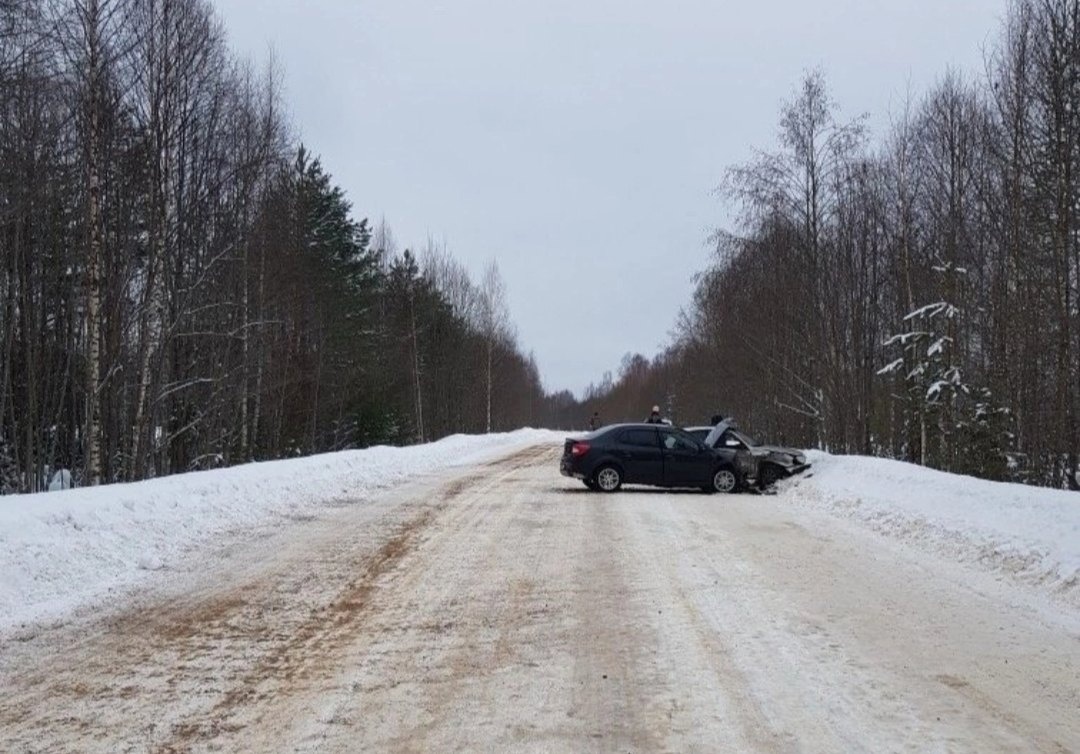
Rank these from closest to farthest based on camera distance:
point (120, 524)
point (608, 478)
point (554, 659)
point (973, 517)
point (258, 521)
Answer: point (554, 659)
point (120, 524)
point (973, 517)
point (258, 521)
point (608, 478)

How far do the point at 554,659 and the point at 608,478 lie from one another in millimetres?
13352

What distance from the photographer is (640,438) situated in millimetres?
19500

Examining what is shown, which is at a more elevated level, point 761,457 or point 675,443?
point 675,443

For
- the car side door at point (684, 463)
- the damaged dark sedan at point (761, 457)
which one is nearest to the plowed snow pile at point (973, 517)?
the car side door at point (684, 463)

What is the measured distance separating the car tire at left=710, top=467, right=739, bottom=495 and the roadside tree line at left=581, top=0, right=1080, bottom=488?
691cm

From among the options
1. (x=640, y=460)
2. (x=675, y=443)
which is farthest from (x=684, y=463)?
(x=640, y=460)

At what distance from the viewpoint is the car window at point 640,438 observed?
19.4m

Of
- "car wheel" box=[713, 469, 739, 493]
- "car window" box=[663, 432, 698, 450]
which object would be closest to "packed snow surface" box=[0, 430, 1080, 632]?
"car wheel" box=[713, 469, 739, 493]

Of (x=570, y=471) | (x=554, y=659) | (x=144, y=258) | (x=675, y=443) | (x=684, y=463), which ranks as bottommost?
(x=554, y=659)

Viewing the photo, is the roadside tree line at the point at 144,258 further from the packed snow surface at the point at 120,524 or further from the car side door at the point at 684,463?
the car side door at the point at 684,463

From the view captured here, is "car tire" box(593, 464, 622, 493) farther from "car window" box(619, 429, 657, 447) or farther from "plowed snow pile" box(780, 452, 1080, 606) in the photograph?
"plowed snow pile" box(780, 452, 1080, 606)

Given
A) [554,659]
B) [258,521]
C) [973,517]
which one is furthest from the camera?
[258,521]

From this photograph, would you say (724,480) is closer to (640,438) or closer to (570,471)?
(640,438)

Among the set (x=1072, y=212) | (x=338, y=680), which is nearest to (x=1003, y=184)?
(x=1072, y=212)
